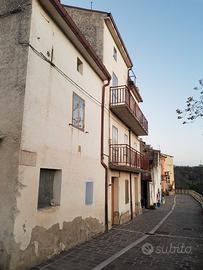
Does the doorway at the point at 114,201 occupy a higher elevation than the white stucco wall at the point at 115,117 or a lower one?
lower

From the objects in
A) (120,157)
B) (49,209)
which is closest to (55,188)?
(49,209)

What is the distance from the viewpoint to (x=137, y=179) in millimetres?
20047

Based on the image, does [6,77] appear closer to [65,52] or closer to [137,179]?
[65,52]

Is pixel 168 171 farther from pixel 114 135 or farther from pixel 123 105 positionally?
pixel 123 105

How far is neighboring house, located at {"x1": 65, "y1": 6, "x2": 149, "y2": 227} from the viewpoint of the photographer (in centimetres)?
1305

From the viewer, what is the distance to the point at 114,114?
47.4 ft

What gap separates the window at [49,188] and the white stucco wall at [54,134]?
201 millimetres

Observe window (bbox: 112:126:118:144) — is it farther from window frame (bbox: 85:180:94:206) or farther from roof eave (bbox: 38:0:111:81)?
window frame (bbox: 85:180:94:206)

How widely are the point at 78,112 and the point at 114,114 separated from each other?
192 inches

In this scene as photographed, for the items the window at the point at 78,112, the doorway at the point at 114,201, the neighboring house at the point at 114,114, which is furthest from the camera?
the doorway at the point at 114,201

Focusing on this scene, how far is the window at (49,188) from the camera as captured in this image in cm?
756

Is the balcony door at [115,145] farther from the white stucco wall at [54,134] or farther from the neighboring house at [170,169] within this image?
the neighboring house at [170,169]

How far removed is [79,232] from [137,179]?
37.4ft

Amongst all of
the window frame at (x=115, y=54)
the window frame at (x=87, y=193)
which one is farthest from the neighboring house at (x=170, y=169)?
the window frame at (x=87, y=193)
